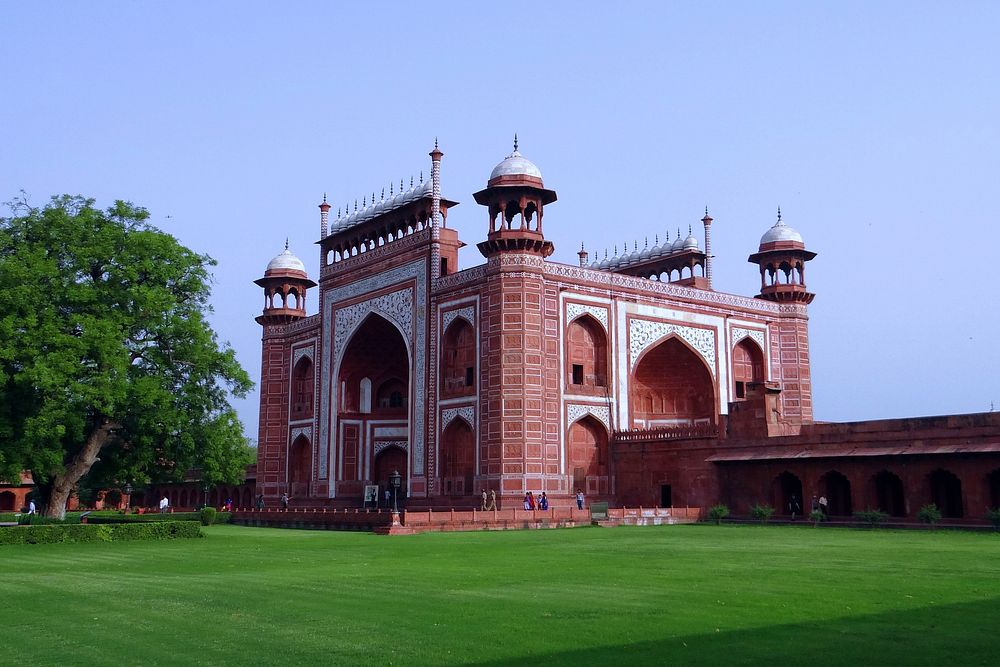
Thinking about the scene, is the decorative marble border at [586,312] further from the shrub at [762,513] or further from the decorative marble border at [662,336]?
the shrub at [762,513]

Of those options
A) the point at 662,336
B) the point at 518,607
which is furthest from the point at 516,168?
the point at 518,607

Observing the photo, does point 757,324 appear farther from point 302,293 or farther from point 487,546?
point 487,546

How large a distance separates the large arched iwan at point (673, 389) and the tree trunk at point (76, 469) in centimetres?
1885

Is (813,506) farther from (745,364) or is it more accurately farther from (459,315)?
(459,315)

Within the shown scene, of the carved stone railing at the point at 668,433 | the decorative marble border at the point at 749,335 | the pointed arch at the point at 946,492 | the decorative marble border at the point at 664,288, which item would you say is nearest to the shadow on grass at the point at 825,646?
the pointed arch at the point at 946,492

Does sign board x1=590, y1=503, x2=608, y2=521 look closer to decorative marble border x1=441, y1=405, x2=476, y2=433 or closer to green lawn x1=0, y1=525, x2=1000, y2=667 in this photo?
decorative marble border x1=441, y1=405, x2=476, y2=433

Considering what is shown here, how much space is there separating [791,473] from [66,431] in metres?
17.9

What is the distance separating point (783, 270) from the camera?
39000 millimetres

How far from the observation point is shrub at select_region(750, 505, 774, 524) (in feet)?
82.7

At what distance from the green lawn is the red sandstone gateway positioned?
11.4m

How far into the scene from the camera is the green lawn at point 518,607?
6.48m

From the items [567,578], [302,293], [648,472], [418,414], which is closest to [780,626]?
[567,578]

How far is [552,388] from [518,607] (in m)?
23.0

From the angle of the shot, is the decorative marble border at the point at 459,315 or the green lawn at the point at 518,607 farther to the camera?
the decorative marble border at the point at 459,315
